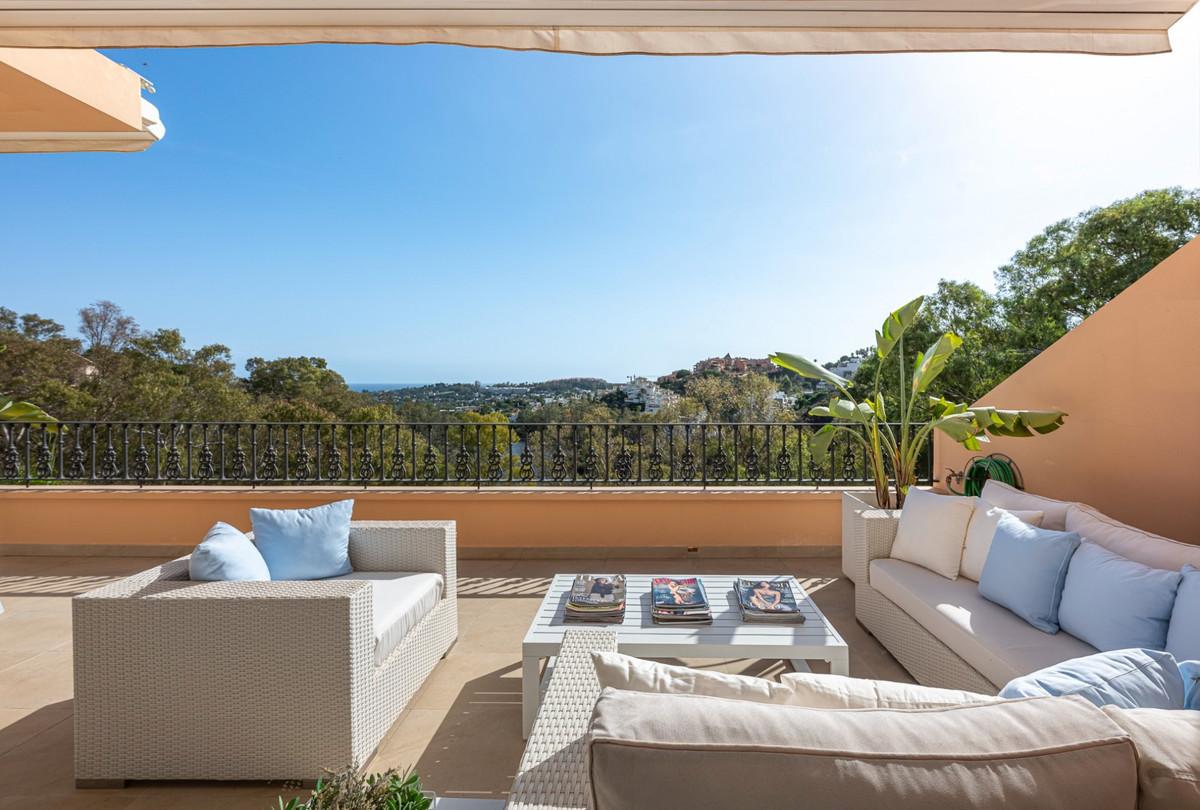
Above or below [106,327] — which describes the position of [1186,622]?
below

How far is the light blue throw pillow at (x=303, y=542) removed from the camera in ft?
8.97

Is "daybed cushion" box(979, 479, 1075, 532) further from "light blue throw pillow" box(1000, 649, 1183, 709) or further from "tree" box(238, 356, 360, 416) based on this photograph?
"tree" box(238, 356, 360, 416)

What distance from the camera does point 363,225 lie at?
28.4ft

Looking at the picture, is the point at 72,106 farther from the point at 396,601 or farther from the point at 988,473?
the point at 988,473

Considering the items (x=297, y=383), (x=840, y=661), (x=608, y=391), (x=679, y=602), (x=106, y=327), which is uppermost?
(x=106, y=327)

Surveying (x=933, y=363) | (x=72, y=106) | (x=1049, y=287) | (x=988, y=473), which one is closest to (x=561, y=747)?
(x=933, y=363)

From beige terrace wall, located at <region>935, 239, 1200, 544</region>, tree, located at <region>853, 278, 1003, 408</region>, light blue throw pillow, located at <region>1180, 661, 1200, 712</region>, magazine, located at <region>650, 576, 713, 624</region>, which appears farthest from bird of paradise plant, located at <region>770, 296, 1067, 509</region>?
tree, located at <region>853, 278, 1003, 408</region>

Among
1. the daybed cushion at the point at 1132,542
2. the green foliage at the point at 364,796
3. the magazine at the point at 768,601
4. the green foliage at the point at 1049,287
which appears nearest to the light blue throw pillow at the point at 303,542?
the magazine at the point at 768,601

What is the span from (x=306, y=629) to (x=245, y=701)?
1.05 ft

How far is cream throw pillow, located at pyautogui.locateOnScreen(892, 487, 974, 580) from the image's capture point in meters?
2.92

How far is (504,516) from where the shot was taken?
4.91 meters

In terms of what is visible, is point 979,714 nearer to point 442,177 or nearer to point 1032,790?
point 1032,790

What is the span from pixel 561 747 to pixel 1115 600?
1929 millimetres

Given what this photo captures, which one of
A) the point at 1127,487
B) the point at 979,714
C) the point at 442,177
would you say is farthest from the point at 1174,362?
the point at 442,177
